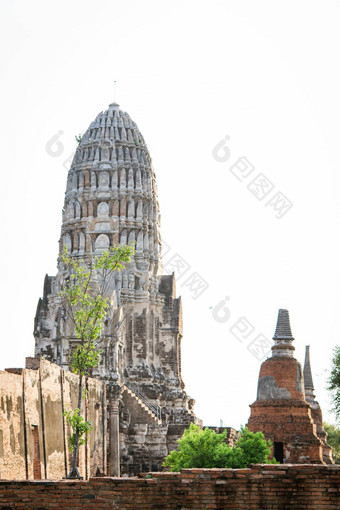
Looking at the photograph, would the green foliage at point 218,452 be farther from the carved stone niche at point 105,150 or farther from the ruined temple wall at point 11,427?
the carved stone niche at point 105,150

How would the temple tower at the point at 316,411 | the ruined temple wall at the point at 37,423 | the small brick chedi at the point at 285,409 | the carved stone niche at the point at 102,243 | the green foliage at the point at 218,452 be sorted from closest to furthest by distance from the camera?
the ruined temple wall at the point at 37,423 → the green foliage at the point at 218,452 → the small brick chedi at the point at 285,409 → the temple tower at the point at 316,411 → the carved stone niche at the point at 102,243

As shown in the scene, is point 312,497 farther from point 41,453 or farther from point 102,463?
point 102,463

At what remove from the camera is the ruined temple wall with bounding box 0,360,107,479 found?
29.5m

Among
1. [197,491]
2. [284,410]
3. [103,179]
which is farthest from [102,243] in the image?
[197,491]

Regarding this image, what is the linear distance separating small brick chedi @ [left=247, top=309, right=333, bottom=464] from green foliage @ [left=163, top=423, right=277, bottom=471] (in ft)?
8.16

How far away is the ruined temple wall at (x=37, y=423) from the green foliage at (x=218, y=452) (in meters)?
4.16

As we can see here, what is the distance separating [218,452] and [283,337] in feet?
23.7

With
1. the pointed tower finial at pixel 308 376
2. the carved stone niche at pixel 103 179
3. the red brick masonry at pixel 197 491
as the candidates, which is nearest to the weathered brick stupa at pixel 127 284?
the carved stone niche at pixel 103 179

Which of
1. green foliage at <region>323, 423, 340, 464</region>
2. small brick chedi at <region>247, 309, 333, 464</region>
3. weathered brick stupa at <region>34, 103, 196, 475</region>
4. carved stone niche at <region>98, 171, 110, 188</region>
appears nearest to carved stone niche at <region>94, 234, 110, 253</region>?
Answer: weathered brick stupa at <region>34, 103, 196, 475</region>

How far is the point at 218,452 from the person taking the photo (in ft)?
115

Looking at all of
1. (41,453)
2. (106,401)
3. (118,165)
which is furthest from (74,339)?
(41,453)

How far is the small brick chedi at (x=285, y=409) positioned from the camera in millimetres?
38312

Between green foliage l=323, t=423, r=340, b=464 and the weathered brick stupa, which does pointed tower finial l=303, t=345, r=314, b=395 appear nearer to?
the weathered brick stupa

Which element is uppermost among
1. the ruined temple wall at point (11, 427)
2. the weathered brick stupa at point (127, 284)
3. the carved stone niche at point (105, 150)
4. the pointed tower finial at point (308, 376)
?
the carved stone niche at point (105, 150)
